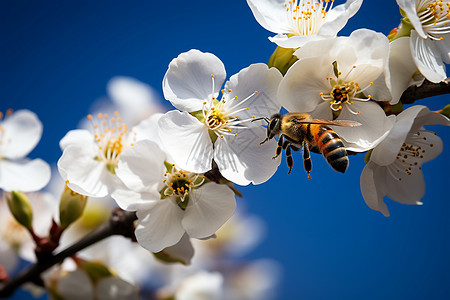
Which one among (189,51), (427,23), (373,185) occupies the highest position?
(189,51)

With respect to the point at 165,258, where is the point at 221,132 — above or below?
above

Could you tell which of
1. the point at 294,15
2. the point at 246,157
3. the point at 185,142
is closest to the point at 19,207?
the point at 185,142

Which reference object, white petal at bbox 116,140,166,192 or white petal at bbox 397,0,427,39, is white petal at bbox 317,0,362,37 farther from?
white petal at bbox 116,140,166,192

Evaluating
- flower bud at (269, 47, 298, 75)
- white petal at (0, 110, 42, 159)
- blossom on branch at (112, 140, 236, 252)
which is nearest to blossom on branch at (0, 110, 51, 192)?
white petal at (0, 110, 42, 159)

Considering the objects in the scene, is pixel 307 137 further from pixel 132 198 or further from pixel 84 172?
pixel 84 172

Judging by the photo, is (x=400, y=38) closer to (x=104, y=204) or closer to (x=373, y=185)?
(x=373, y=185)

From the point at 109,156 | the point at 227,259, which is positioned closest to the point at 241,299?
the point at 227,259
